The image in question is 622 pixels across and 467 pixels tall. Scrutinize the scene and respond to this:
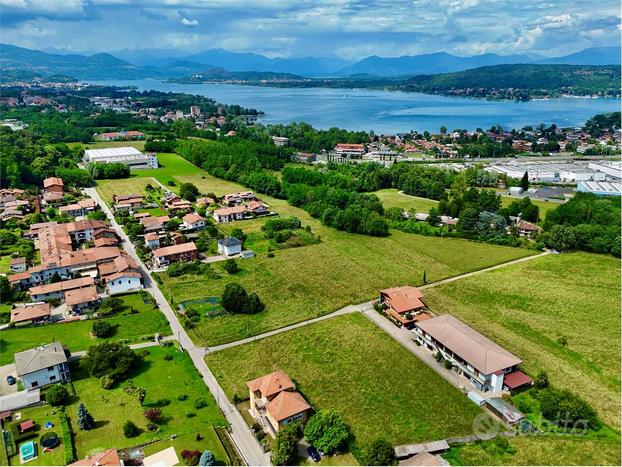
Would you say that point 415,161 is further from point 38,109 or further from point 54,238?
point 38,109

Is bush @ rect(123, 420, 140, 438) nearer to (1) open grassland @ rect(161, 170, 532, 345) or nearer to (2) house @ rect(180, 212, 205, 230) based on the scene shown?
(1) open grassland @ rect(161, 170, 532, 345)

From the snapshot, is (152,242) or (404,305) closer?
(404,305)

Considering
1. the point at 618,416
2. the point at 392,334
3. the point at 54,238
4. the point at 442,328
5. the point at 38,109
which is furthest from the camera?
the point at 38,109

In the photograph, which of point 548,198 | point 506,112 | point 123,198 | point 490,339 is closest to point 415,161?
point 548,198

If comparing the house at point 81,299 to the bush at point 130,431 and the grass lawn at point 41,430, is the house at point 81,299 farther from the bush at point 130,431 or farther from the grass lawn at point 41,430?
the bush at point 130,431

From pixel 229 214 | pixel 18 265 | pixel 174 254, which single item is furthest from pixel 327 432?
pixel 229 214

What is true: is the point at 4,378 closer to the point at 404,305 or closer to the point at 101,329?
the point at 101,329

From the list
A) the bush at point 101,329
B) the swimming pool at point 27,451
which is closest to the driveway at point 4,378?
the bush at point 101,329
